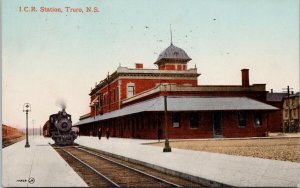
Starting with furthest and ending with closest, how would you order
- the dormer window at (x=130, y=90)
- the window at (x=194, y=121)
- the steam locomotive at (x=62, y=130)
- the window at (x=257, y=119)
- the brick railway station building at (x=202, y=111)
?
the dormer window at (x=130, y=90)
the window at (x=257, y=119)
the window at (x=194, y=121)
the brick railway station building at (x=202, y=111)
the steam locomotive at (x=62, y=130)

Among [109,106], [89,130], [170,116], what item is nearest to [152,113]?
[170,116]

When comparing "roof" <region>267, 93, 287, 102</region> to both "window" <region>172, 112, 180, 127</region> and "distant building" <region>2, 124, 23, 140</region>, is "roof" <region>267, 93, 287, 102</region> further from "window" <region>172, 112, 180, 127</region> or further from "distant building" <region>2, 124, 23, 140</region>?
"distant building" <region>2, 124, 23, 140</region>

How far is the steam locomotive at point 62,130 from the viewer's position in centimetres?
3128

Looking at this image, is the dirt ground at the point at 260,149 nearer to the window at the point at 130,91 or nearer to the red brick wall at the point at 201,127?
the red brick wall at the point at 201,127

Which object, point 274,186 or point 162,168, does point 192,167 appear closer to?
point 162,168

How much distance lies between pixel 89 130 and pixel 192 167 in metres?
55.9

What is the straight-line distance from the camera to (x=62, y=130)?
103ft

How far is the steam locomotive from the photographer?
1232 inches

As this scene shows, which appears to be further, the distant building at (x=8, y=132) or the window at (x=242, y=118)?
the distant building at (x=8, y=132)

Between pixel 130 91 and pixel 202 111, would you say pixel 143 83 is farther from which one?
pixel 202 111

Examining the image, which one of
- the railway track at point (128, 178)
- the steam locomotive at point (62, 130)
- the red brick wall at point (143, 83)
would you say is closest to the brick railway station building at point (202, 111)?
the red brick wall at point (143, 83)

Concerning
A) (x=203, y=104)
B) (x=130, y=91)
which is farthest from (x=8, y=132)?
(x=203, y=104)

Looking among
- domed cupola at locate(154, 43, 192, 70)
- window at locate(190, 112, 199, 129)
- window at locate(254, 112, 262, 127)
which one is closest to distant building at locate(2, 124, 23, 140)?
domed cupola at locate(154, 43, 192, 70)

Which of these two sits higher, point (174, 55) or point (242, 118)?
point (174, 55)
